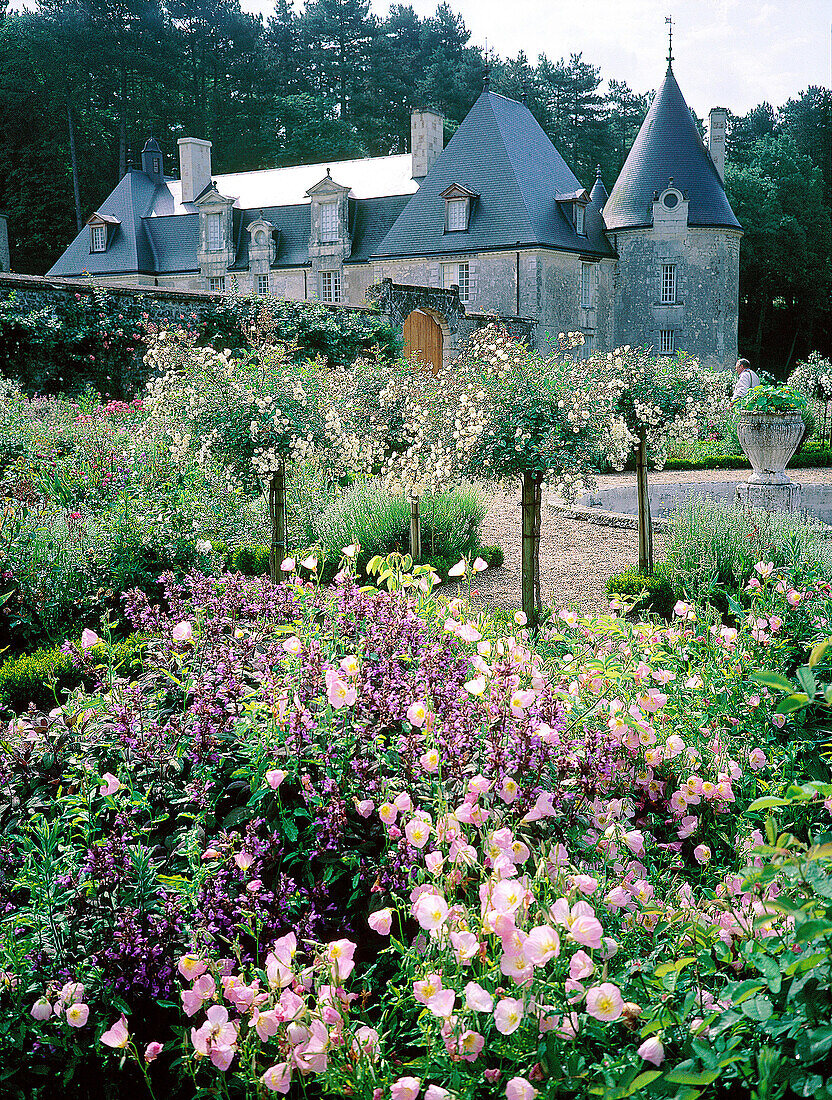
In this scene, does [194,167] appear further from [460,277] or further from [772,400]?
[772,400]

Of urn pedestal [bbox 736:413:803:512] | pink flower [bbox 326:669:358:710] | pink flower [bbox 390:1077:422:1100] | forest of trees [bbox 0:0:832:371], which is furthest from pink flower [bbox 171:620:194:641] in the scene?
forest of trees [bbox 0:0:832:371]

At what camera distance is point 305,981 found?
5.28 ft

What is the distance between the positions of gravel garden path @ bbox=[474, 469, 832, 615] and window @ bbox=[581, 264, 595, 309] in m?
15.1

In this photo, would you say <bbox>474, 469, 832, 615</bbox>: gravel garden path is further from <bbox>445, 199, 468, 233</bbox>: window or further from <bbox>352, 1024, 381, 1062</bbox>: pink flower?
<bbox>445, 199, 468, 233</bbox>: window

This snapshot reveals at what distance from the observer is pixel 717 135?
94.6 feet

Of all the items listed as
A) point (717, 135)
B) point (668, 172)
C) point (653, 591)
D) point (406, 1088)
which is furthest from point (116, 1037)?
point (717, 135)

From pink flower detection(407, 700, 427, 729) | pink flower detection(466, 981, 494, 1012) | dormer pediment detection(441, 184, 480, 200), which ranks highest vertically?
dormer pediment detection(441, 184, 480, 200)

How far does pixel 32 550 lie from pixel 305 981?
4.05 metres

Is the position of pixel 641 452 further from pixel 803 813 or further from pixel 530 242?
pixel 530 242

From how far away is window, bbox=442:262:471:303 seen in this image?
24109 mm

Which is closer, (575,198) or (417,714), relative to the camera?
(417,714)

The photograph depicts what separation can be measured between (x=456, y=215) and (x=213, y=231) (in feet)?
26.7

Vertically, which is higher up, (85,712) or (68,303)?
(68,303)

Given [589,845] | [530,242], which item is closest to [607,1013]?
[589,845]
